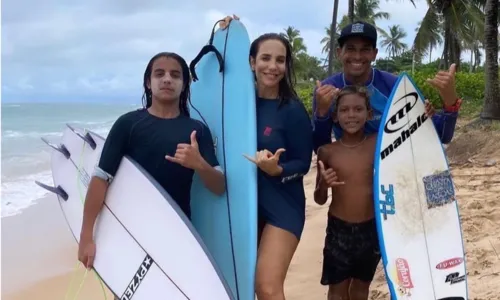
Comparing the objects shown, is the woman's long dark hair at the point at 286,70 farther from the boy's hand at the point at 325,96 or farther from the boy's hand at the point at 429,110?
the boy's hand at the point at 429,110

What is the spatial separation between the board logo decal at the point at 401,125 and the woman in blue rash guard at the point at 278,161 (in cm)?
51

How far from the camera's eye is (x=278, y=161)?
216cm

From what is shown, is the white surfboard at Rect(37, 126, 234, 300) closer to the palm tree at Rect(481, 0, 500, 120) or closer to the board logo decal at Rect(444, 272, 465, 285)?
the board logo decal at Rect(444, 272, 465, 285)

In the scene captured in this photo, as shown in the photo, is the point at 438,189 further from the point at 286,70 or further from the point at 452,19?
the point at 452,19

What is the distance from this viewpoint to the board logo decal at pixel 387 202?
2431mm

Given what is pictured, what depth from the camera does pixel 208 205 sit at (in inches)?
106

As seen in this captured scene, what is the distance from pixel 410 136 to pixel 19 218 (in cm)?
600

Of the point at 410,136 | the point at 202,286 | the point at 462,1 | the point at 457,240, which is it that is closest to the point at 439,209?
the point at 457,240

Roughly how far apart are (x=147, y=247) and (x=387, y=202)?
124 cm

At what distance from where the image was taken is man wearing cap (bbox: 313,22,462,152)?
2389 millimetres

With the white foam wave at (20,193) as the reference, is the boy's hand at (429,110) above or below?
above

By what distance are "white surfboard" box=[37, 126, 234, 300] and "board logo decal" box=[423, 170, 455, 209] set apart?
1257mm

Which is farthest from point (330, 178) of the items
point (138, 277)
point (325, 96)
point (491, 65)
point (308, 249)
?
point (491, 65)

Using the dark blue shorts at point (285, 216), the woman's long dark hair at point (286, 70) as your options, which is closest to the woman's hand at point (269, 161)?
the dark blue shorts at point (285, 216)
